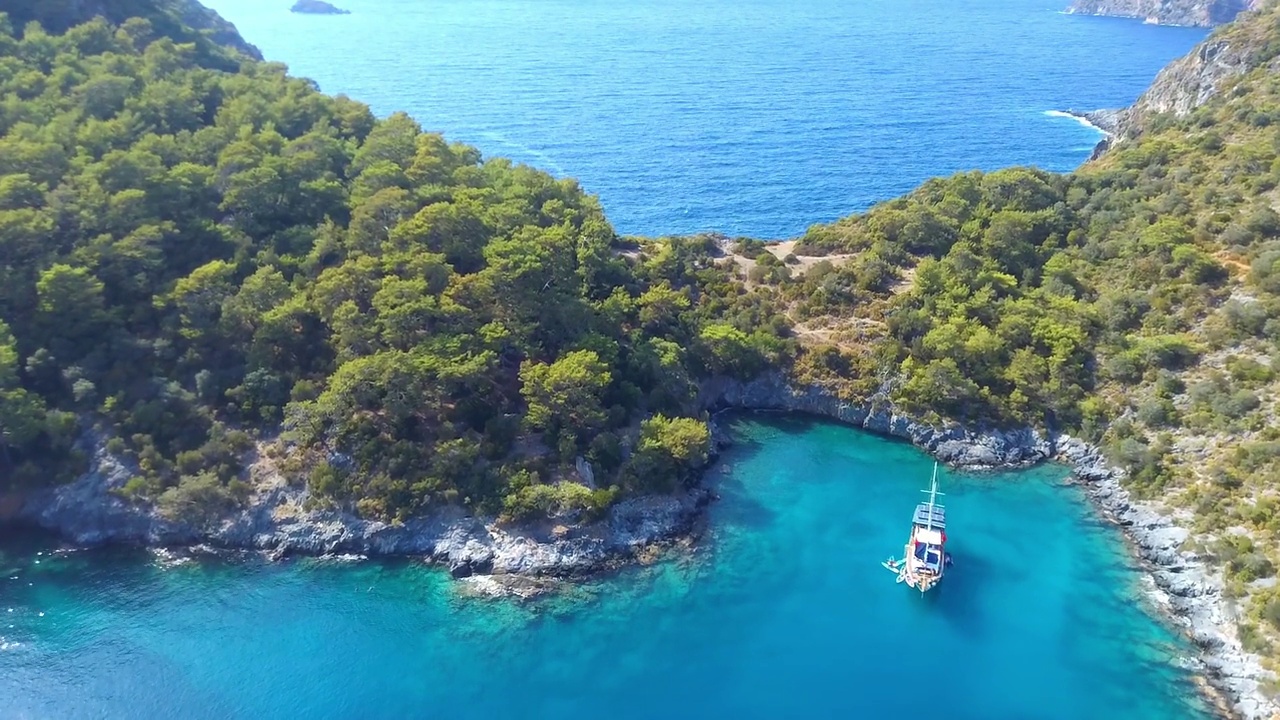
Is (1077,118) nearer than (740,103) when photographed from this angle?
Yes

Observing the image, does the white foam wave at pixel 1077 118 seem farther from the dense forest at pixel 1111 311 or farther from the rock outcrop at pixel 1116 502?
the rock outcrop at pixel 1116 502

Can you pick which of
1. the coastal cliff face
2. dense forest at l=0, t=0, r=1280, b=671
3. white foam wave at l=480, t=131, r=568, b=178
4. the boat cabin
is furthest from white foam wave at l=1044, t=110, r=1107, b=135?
the coastal cliff face

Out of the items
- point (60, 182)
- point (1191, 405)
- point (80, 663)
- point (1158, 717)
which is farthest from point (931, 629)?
point (60, 182)

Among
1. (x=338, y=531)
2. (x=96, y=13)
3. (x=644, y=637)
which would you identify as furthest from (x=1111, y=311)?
(x=96, y=13)

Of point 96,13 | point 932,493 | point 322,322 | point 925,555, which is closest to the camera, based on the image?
point 925,555

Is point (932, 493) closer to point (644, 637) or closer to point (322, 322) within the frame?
point (644, 637)

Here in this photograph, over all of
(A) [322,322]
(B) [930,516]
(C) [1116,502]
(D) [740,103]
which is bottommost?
(B) [930,516]

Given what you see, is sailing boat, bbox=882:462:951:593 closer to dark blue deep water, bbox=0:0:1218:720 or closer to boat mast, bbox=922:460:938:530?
boat mast, bbox=922:460:938:530
